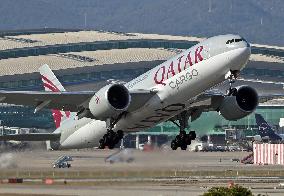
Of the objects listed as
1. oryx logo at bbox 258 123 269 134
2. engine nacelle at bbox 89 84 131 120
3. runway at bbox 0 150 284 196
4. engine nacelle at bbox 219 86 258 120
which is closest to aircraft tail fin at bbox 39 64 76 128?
runway at bbox 0 150 284 196

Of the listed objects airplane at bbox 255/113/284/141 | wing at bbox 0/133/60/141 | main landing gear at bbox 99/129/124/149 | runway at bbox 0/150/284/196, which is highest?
airplane at bbox 255/113/284/141

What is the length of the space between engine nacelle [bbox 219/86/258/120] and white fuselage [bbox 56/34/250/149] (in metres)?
3.76

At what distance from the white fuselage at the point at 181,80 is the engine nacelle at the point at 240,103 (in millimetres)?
3758

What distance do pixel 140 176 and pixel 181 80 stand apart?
34.8 m

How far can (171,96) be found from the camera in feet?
253

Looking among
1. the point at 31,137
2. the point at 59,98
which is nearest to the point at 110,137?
the point at 59,98

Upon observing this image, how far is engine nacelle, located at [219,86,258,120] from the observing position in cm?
8050

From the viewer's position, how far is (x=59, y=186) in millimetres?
102750

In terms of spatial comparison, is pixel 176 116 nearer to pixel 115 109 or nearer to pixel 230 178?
pixel 115 109

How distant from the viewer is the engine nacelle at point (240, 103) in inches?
3169

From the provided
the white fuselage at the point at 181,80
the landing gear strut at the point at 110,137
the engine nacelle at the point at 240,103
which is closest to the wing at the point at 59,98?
the white fuselage at the point at 181,80

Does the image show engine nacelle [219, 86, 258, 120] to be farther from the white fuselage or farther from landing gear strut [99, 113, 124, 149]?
landing gear strut [99, 113, 124, 149]

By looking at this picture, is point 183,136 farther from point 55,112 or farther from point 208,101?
point 55,112

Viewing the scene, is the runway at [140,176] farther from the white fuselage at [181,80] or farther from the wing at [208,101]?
the white fuselage at [181,80]
